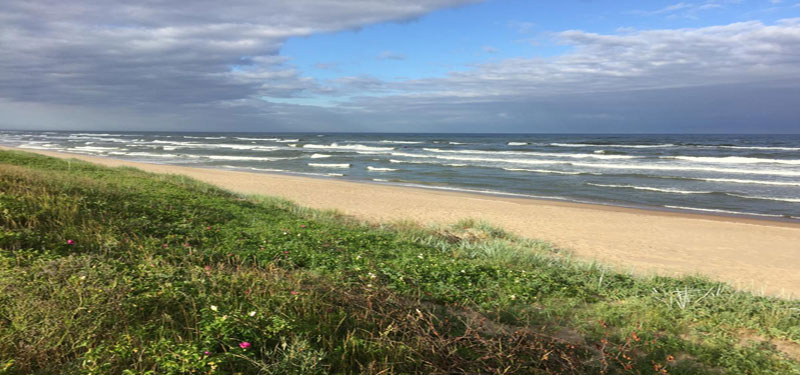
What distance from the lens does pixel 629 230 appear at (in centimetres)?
1377

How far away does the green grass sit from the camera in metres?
3.29

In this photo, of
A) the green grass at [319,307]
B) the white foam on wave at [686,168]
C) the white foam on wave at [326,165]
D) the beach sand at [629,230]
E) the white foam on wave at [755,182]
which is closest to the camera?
the green grass at [319,307]

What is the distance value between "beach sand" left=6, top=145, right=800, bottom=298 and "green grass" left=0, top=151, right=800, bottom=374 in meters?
2.93

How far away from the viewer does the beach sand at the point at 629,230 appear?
32.4 feet

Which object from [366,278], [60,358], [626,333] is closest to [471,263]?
[366,278]

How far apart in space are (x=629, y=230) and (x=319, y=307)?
12056 mm

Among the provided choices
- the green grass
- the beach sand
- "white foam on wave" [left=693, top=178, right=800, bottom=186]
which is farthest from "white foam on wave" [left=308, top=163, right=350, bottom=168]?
the green grass

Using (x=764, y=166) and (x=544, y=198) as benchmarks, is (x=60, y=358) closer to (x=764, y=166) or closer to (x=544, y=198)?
(x=544, y=198)

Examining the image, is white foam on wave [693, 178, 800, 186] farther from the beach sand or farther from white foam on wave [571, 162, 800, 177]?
the beach sand

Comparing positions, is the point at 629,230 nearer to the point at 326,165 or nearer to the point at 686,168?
the point at 686,168

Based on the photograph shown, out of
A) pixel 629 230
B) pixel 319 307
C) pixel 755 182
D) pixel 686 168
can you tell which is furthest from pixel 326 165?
pixel 319 307

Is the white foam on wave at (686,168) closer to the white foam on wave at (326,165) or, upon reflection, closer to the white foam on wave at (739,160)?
the white foam on wave at (739,160)

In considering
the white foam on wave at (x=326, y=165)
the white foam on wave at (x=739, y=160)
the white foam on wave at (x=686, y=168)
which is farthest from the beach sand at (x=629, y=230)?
the white foam on wave at (x=739, y=160)

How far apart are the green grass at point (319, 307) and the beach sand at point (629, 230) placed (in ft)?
9.61
